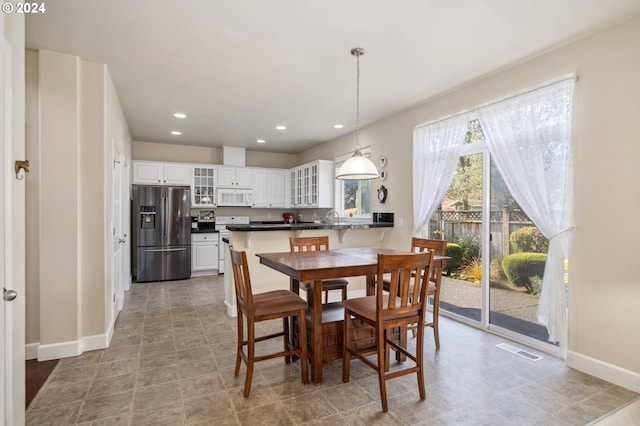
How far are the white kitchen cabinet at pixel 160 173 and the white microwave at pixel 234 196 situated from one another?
661mm

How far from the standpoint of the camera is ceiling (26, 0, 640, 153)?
2295mm

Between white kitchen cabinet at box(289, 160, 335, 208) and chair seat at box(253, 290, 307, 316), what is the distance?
3680 millimetres

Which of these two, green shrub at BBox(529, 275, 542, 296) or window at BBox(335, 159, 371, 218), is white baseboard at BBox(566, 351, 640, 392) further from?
window at BBox(335, 159, 371, 218)

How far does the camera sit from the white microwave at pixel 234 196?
6.87m

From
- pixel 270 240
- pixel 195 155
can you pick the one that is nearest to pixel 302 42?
pixel 270 240

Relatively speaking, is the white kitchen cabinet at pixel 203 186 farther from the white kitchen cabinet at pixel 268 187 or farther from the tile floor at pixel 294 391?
the tile floor at pixel 294 391

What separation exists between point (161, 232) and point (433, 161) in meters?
4.68

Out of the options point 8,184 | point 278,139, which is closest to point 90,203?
point 8,184

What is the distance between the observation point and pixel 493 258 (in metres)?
3.52

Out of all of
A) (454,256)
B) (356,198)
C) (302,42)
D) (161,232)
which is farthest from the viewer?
(161,232)

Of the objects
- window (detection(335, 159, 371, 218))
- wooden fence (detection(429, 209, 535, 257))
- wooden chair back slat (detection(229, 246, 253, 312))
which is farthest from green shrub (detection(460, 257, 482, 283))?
wooden chair back slat (detection(229, 246, 253, 312))

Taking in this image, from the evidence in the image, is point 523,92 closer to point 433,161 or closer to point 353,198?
point 433,161

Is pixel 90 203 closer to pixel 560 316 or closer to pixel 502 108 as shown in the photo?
pixel 502 108

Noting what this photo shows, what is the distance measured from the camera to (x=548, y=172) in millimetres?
2885
